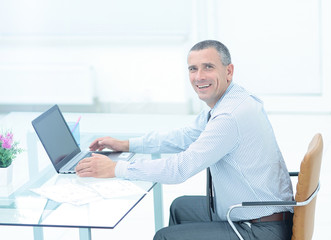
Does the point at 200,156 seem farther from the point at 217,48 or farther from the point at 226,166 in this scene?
the point at 217,48

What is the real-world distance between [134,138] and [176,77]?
10.7 ft

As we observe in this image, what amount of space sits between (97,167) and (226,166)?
523 mm

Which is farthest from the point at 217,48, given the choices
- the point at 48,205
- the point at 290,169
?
the point at 290,169

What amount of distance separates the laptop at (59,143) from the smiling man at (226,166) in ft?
0.58

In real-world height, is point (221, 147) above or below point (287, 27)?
below

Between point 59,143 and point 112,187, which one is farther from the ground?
point 59,143

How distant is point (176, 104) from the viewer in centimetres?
638

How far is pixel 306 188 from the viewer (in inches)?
97.7

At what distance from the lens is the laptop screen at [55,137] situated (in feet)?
9.36

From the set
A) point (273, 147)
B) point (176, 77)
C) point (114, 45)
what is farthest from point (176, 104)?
point (273, 147)

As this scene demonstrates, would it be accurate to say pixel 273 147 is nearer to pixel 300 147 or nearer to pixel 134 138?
pixel 134 138

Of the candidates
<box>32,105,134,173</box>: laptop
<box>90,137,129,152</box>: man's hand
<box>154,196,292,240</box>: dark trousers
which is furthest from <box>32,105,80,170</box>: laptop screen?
<box>154,196,292,240</box>: dark trousers

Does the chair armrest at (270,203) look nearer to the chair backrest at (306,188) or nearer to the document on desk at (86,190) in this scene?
the chair backrest at (306,188)

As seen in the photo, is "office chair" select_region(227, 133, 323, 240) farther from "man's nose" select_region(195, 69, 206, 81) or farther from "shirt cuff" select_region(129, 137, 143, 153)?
"shirt cuff" select_region(129, 137, 143, 153)
